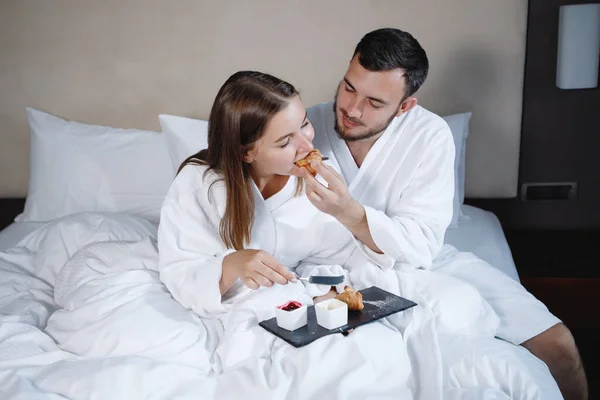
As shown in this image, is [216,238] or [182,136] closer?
[216,238]

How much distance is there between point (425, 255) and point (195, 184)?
71cm

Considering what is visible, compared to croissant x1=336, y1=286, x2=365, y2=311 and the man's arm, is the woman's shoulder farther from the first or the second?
croissant x1=336, y1=286, x2=365, y2=311

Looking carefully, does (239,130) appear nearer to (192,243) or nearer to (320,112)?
(192,243)

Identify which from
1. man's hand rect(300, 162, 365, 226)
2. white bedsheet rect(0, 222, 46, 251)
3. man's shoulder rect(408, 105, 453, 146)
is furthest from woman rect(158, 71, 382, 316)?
white bedsheet rect(0, 222, 46, 251)

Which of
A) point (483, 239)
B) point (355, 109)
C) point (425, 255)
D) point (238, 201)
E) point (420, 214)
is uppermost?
point (355, 109)

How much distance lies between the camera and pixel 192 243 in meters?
1.79

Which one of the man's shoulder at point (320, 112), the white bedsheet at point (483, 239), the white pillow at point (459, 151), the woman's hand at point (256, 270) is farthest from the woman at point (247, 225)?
the white pillow at point (459, 151)

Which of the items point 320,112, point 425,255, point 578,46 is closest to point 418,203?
point 425,255

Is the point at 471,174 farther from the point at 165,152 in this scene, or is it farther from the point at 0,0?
the point at 0,0

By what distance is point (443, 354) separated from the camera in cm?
148

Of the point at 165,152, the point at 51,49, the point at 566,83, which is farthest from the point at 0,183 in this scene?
the point at 566,83

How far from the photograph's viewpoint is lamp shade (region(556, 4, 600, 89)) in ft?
8.14

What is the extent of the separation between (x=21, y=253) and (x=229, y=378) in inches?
45.3

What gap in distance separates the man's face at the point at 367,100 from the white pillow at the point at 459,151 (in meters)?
0.57
